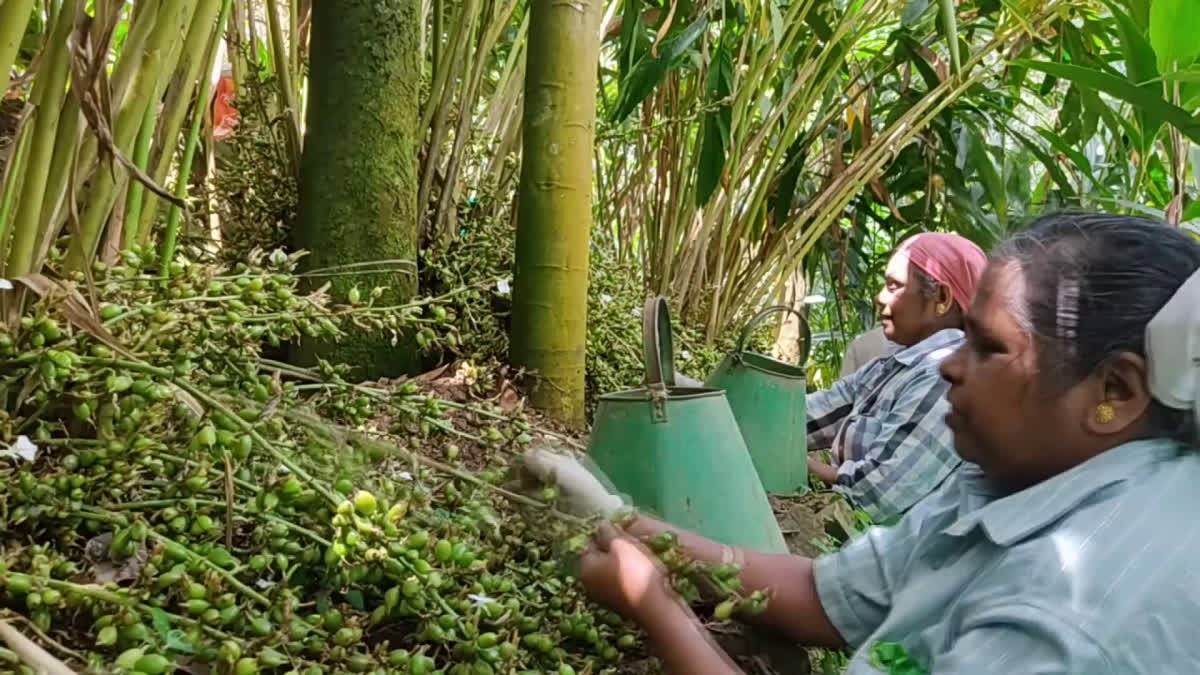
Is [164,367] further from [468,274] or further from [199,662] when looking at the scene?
[468,274]

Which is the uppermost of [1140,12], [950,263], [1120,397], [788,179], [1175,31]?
[1140,12]

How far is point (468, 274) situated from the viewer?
135 centimetres

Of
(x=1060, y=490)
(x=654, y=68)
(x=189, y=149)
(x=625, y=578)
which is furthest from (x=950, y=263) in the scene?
(x=189, y=149)

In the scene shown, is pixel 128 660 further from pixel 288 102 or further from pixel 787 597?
pixel 288 102

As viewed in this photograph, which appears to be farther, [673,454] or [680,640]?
[673,454]

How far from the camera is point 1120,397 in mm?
653

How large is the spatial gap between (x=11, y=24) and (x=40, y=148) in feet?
0.31

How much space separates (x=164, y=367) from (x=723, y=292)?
5.69 ft

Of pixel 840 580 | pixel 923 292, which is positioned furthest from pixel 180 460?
pixel 923 292

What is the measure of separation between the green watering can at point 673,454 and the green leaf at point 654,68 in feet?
2.97

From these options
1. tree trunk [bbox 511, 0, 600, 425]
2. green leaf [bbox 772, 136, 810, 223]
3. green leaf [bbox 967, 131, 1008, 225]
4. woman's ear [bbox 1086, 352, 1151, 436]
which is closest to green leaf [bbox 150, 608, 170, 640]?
woman's ear [bbox 1086, 352, 1151, 436]

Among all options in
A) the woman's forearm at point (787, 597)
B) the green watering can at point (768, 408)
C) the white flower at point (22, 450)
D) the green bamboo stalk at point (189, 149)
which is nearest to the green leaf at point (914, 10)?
the green watering can at point (768, 408)

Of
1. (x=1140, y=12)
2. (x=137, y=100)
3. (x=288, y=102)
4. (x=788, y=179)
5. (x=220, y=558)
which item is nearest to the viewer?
(x=220, y=558)

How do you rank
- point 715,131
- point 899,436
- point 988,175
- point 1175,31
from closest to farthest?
point 1175,31 → point 899,436 → point 715,131 → point 988,175
